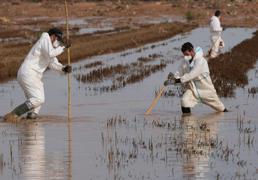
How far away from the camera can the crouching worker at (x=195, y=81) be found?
14273mm

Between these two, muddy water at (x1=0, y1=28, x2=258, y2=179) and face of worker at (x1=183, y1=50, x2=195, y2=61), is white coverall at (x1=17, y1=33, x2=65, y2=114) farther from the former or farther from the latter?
face of worker at (x1=183, y1=50, x2=195, y2=61)

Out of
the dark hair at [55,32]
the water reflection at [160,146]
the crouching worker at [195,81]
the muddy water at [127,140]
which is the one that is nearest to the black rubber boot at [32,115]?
the muddy water at [127,140]

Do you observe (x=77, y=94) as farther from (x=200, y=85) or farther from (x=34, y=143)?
(x=34, y=143)

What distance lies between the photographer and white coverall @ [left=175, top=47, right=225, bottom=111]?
1438 centimetres

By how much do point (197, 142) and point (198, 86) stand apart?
3.47 m

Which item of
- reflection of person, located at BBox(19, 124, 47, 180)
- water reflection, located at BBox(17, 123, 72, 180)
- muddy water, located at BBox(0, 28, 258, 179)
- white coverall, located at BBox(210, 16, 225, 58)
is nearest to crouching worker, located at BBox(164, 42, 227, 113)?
muddy water, located at BBox(0, 28, 258, 179)

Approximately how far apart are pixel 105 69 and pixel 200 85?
8570 millimetres

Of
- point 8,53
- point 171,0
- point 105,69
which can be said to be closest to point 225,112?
point 105,69

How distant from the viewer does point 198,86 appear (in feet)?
47.9

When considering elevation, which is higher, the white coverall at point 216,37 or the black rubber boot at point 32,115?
the white coverall at point 216,37

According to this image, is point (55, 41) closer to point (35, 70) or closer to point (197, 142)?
point (35, 70)

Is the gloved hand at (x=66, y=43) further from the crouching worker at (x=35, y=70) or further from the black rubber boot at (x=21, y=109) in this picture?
the black rubber boot at (x=21, y=109)

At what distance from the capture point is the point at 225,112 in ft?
48.5

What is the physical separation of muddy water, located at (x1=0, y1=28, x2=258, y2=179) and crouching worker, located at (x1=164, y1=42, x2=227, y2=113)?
0.77ft
